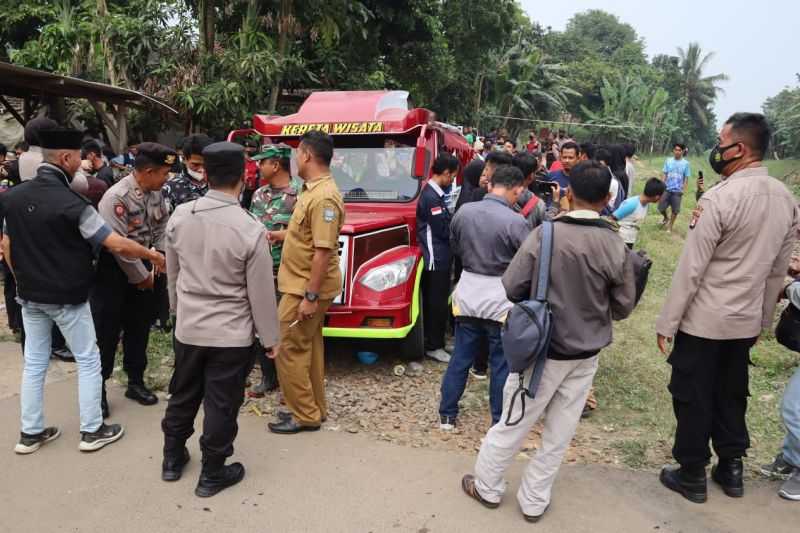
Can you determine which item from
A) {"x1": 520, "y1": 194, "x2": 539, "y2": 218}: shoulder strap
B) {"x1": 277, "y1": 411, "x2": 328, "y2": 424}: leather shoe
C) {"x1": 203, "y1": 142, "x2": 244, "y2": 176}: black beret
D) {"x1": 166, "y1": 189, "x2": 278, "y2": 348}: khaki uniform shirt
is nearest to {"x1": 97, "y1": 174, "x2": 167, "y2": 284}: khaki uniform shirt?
{"x1": 166, "y1": 189, "x2": 278, "y2": 348}: khaki uniform shirt

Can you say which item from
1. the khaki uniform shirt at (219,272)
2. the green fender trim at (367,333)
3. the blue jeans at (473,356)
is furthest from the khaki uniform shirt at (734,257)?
the khaki uniform shirt at (219,272)

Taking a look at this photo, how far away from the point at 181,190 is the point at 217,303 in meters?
2.22

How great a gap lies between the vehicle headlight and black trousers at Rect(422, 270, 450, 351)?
0.46 metres

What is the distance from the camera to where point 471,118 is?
2912 centimetres

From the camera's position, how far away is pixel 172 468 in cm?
A: 337

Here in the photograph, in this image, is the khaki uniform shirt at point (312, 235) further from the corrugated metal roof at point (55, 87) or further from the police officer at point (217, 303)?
the corrugated metal roof at point (55, 87)

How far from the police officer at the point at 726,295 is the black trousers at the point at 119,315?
3560 millimetres

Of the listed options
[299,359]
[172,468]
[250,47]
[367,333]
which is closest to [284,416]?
[299,359]

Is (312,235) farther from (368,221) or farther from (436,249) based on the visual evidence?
(436,249)

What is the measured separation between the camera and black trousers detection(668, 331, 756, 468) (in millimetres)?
3258

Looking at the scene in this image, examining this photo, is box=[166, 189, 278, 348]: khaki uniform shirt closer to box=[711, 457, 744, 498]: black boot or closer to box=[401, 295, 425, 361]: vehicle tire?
box=[401, 295, 425, 361]: vehicle tire

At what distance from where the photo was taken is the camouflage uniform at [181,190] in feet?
16.2

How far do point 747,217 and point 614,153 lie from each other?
3.12m

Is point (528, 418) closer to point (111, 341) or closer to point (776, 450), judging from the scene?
point (776, 450)
